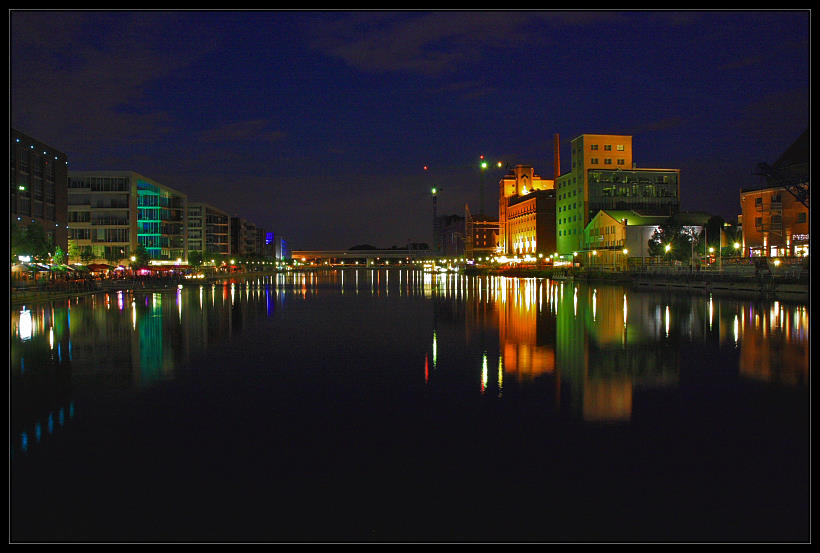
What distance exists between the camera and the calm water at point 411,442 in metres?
6.27

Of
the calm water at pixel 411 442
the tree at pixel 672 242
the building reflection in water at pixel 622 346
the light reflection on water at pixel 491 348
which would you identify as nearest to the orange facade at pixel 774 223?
the tree at pixel 672 242

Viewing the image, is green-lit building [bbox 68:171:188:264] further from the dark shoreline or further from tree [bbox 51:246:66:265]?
tree [bbox 51:246:66:265]

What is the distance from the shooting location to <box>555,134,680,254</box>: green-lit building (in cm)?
11875

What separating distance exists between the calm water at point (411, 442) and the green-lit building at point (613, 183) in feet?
342

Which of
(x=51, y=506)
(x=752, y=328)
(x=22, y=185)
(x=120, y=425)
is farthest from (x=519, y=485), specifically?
(x=22, y=185)

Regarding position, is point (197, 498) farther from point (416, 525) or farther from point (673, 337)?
point (673, 337)

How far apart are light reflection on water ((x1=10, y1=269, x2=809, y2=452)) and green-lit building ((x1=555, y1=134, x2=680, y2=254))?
293 ft

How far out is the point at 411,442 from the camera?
8.70 metres

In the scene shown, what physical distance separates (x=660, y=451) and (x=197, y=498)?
5471mm

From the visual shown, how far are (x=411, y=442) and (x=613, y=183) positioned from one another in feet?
386

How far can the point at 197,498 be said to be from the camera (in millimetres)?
6816

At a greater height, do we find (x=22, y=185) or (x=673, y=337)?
(x=22, y=185)

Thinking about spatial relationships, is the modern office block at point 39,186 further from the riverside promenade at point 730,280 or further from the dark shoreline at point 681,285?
the riverside promenade at point 730,280

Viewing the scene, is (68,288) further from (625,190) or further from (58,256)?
(625,190)
